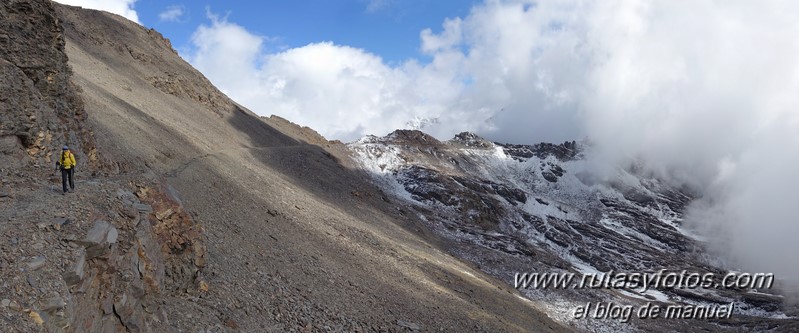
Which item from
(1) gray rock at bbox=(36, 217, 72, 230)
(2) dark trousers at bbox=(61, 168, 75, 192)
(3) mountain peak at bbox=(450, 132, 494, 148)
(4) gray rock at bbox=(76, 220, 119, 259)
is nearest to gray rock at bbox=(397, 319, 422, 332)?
(4) gray rock at bbox=(76, 220, 119, 259)

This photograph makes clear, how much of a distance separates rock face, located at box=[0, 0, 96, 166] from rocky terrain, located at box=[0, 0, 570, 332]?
0.17 feet

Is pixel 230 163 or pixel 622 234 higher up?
pixel 622 234

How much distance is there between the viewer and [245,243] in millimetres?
25391

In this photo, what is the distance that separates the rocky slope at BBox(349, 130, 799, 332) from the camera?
6481 centimetres

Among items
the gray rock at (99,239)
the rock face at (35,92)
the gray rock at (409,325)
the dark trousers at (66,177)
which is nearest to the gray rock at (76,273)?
the gray rock at (99,239)

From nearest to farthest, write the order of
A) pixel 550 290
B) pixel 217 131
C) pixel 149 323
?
pixel 149 323, pixel 550 290, pixel 217 131

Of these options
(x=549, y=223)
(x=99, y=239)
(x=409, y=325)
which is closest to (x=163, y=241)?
(x=99, y=239)

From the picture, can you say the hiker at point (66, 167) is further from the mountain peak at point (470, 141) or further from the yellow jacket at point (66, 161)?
the mountain peak at point (470, 141)

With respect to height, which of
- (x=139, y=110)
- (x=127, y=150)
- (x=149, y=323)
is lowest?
(x=149, y=323)

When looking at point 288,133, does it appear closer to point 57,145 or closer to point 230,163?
point 230,163

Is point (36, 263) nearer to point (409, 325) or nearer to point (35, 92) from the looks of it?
point (35, 92)

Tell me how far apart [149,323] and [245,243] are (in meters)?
11.1

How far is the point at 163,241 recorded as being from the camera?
17.2m

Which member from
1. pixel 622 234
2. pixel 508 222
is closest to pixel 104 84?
pixel 508 222
